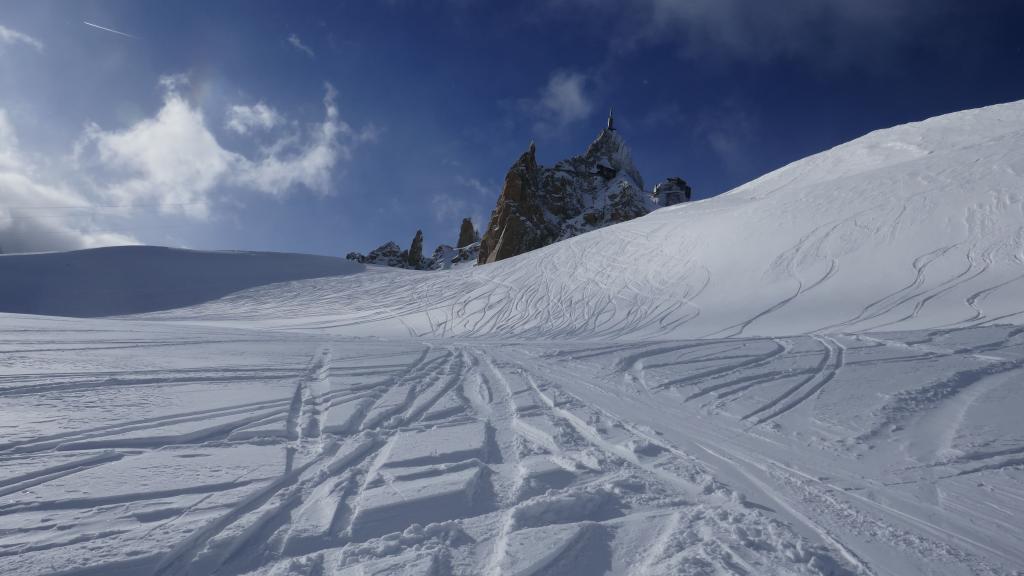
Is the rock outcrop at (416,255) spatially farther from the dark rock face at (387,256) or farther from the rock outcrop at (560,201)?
the rock outcrop at (560,201)

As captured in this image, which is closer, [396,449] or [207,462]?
[207,462]

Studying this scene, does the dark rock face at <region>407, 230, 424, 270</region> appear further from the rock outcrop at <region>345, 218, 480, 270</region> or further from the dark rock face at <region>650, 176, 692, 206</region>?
the dark rock face at <region>650, 176, 692, 206</region>

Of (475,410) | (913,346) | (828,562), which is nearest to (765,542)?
(828,562)

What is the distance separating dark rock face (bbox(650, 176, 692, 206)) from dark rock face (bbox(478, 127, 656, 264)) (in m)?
3.41

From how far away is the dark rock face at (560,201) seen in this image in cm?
7806

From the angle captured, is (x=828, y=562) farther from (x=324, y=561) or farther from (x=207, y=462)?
(x=207, y=462)

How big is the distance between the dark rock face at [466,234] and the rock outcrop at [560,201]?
19.4 m

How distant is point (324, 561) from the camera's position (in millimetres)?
2139

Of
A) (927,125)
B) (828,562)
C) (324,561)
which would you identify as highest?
(927,125)

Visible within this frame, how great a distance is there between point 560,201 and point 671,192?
94.8 ft

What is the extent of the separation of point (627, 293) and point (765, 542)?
15.1 metres

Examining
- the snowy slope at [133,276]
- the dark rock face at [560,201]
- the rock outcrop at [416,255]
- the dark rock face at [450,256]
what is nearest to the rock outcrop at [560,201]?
the dark rock face at [560,201]

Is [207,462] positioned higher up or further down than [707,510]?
higher up

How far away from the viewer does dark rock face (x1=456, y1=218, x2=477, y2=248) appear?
106m
